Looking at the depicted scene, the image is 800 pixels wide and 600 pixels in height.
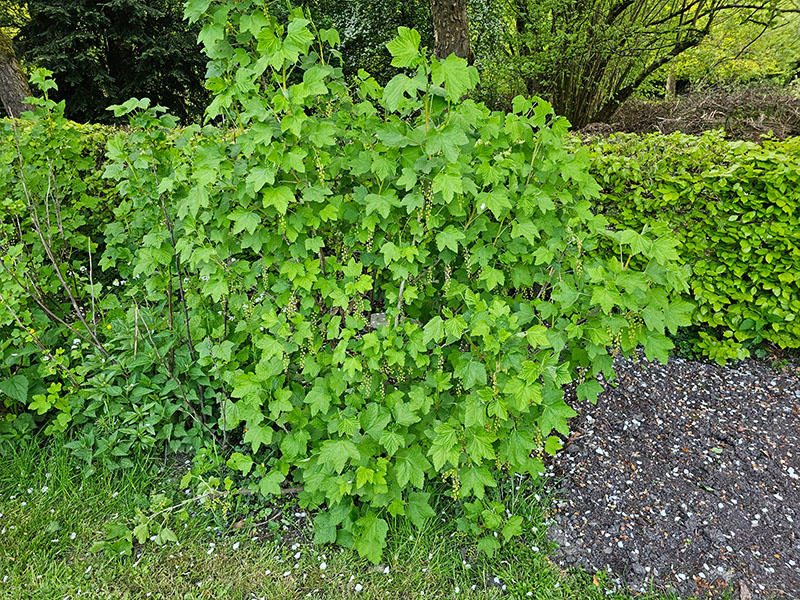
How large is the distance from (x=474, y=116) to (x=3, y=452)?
281cm

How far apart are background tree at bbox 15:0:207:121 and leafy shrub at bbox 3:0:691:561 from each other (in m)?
7.92

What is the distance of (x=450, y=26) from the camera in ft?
15.6

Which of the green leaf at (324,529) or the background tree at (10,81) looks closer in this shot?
the green leaf at (324,529)

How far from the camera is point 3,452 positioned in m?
2.64

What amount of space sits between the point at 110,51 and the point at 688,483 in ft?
35.6

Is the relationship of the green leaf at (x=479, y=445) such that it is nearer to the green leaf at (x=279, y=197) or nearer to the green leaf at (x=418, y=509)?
the green leaf at (x=418, y=509)

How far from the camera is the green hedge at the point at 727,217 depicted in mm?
3088

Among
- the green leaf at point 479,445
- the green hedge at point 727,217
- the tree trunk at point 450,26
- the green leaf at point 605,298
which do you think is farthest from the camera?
the tree trunk at point 450,26

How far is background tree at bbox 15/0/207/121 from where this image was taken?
8.50 metres

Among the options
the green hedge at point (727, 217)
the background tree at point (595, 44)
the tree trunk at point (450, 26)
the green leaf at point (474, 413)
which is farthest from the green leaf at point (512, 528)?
the background tree at point (595, 44)


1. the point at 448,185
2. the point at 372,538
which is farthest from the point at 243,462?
the point at 448,185

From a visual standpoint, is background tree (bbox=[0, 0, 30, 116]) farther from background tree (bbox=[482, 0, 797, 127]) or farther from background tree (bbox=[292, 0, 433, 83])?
background tree (bbox=[482, 0, 797, 127])

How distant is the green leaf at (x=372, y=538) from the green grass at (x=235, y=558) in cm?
12

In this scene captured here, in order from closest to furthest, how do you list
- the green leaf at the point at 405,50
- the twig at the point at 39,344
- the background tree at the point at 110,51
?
1. the green leaf at the point at 405,50
2. the twig at the point at 39,344
3. the background tree at the point at 110,51
